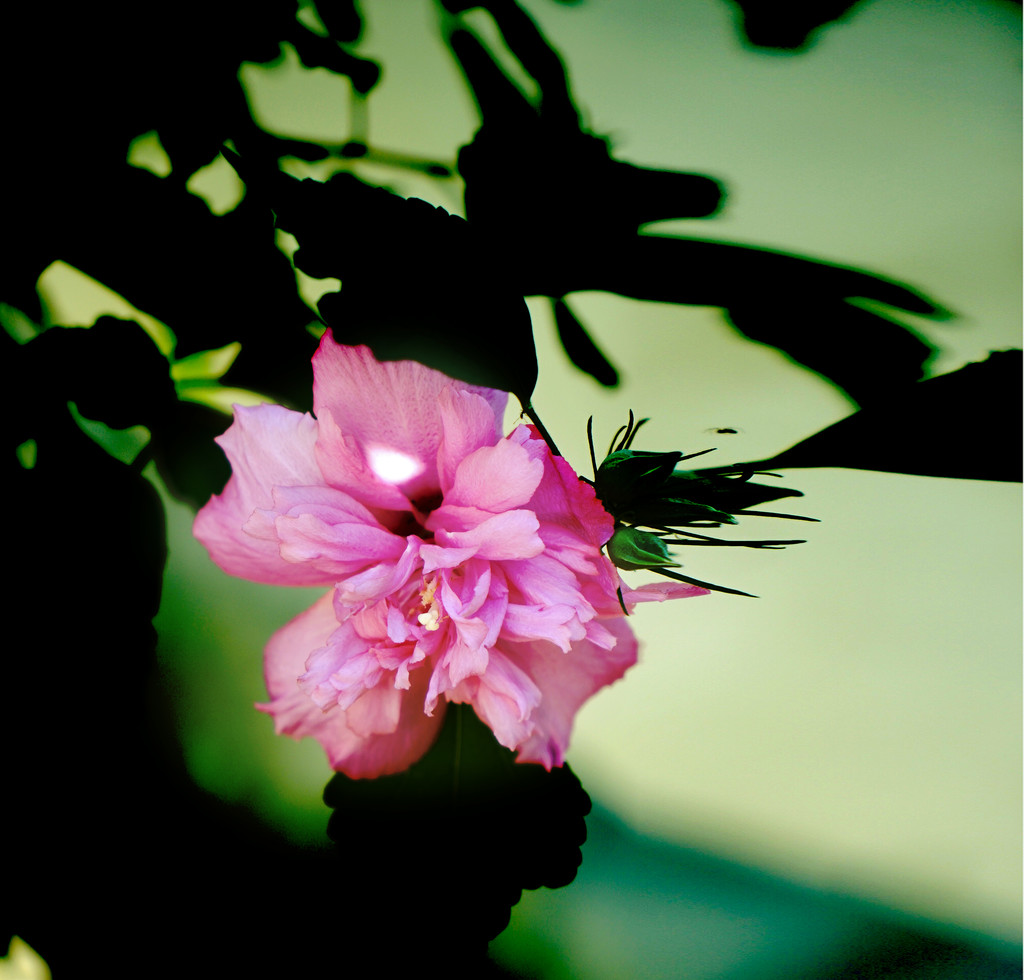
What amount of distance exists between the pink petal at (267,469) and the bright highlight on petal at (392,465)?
0.03 meters

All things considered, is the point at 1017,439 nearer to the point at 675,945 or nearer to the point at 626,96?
the point at 626,96

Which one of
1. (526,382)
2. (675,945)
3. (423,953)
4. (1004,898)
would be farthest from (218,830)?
(1004,898)

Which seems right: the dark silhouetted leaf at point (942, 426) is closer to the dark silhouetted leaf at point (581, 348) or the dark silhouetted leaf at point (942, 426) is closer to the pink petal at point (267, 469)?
the dark silhouetted leaf at point (581, 348)

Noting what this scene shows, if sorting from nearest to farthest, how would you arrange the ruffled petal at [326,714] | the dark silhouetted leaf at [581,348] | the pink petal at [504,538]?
the pink petal at [504,538] → the ruffled petal at [326,714] → the dark silhouetted leaf at [581,348]

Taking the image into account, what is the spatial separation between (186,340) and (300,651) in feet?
0.76

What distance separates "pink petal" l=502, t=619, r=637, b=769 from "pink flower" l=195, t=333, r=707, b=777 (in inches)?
1.0

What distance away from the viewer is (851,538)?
1.73 feet

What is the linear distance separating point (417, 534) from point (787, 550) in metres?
0.34

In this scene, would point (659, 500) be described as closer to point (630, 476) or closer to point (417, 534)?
point (630, 476)

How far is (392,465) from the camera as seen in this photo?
1.12 feet

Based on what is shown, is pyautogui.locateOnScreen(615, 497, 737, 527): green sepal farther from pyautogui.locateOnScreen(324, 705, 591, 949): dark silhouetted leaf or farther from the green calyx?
pyautogui.locateOnScreen(324, 705, 591, 949): dark silhouetted leaf

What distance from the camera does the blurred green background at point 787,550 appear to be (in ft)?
1.56

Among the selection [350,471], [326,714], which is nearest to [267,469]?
[350,471]

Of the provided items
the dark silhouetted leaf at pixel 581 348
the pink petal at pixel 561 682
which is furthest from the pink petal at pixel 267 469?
the dark silhouetted leaf at pixel 581 348
